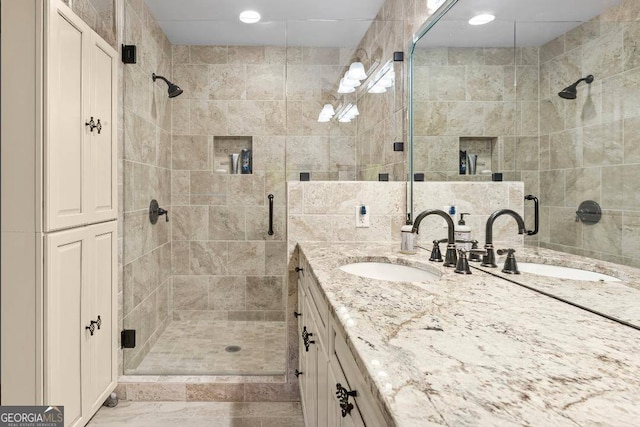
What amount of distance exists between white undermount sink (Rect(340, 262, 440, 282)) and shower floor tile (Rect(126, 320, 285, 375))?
984 millimetres

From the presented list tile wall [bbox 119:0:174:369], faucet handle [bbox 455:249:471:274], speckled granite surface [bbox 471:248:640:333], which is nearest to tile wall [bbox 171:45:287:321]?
tile wall [bbox 119:0:174:369]

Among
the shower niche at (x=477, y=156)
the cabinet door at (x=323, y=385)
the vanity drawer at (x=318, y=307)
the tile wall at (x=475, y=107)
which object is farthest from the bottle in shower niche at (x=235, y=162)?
the cabinet door at (x=323, y=385)

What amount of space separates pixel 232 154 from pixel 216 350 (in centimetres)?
146

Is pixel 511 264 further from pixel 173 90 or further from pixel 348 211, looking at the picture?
pixel 173 90

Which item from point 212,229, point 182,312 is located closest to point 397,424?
point 212,229

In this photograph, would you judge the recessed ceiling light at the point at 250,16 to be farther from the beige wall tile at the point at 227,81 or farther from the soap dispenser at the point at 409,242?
the soap dispenser at the point at 409,242

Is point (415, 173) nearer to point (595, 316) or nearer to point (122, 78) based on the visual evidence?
point (595, 316)

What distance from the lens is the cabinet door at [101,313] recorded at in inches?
68.6

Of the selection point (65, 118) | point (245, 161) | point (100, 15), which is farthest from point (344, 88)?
point (65, 118)

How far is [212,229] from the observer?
9.78ft

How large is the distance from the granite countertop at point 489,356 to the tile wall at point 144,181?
1725 millimetres

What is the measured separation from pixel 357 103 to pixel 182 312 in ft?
6.98

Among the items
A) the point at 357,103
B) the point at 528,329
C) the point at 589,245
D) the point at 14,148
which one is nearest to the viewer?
the point at 528,329

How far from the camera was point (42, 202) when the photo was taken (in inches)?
54.7
